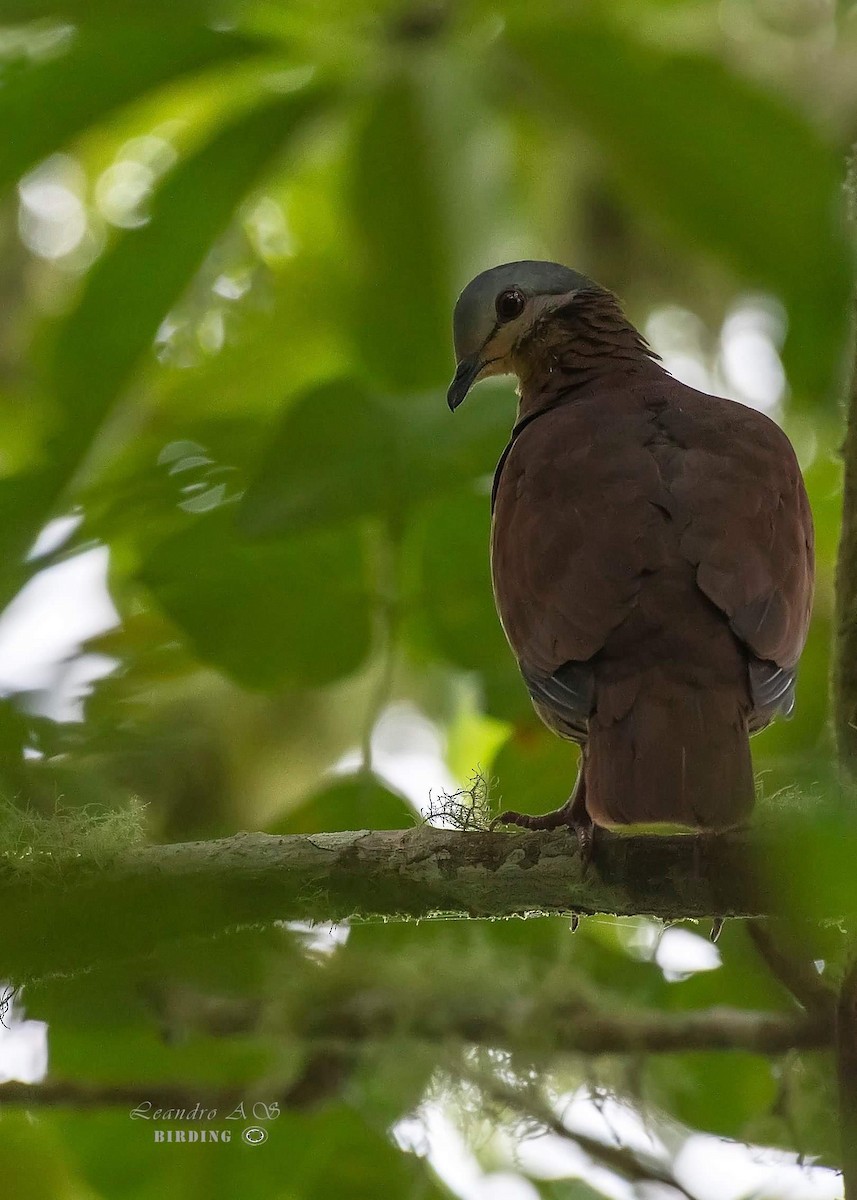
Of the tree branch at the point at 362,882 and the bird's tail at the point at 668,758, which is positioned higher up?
the bird's tail at the point at 668,758

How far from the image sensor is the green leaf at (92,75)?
2.20 m

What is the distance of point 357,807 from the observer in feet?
7.16

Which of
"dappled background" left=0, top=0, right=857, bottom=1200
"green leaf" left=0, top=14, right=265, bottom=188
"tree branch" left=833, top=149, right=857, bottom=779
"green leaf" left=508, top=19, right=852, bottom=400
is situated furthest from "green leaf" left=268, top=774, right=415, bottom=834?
"green leaf" left=0, top=14, right=265, bottom=188

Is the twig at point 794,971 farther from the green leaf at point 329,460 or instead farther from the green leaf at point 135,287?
the green leaf at point 135,287

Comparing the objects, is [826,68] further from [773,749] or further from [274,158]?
[773,749]

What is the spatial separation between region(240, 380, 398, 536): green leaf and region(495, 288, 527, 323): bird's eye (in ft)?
2.54

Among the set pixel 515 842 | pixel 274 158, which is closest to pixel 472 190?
pixel 274 158

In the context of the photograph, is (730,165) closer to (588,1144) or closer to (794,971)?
(794,971)

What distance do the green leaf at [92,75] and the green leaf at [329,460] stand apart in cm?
58

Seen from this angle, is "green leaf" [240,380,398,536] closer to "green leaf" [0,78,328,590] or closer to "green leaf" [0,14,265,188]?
"green leaf" [0,78,328,590]

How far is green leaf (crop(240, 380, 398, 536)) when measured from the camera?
2.07 m

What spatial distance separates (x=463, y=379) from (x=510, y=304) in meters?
0.28

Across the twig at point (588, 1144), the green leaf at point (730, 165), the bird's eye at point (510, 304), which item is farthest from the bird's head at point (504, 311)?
the twig at point (588, 1144)

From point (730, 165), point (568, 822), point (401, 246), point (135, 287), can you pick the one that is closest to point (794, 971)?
point (568, 822)
